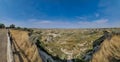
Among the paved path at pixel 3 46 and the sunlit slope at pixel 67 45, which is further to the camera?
the sunlit slope at pixel 67 45

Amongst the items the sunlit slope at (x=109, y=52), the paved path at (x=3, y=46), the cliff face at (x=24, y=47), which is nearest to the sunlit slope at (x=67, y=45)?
the cliff face at (x=24, y=47)

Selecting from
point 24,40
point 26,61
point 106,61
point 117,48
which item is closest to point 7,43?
point 26,61

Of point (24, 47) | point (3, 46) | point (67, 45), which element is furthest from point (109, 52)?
point (67, 45)

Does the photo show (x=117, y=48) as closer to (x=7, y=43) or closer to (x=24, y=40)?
(x=24, y=40)

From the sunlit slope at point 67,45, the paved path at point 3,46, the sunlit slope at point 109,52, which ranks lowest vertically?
the sunlit slope at point 67,45

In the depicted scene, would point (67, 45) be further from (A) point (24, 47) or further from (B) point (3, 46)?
(B) point (3, 46)

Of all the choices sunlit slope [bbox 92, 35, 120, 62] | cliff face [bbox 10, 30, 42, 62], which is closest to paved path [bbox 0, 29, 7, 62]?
cliff face [bbox 10, 30, 42, 62]

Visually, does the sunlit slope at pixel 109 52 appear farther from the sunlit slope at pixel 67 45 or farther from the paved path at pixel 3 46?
the sunlit slope at pixel 67 45

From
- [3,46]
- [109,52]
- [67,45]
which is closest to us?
[3,46]
